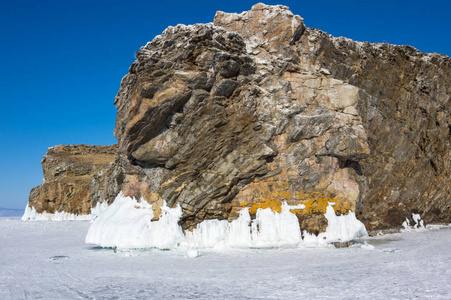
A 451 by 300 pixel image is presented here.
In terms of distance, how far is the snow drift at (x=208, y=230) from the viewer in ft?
55.6

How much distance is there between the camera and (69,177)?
56.7m

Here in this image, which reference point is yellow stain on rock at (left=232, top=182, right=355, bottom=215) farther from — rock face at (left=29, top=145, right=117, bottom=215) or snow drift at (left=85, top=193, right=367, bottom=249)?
rock face at (left=29, top=145, right=117, bottom=215)

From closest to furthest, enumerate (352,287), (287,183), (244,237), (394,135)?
1. (352,287)
2. (244,237)
3. (287,183)
4. (394,135)

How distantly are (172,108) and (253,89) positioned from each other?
4.80 metres

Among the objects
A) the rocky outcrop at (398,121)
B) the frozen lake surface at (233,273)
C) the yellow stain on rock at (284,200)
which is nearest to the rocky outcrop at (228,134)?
the yellow stain on rock at (284,200)

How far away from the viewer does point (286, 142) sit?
19.5 m

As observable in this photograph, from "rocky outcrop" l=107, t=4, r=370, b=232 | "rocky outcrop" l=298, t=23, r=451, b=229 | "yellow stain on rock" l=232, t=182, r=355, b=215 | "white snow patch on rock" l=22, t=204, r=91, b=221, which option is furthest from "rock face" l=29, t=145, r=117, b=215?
"rocky outcrop" l=298, t=23, r=451, b=229

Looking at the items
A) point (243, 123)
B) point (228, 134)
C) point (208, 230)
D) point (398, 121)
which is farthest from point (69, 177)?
point (398, 121)

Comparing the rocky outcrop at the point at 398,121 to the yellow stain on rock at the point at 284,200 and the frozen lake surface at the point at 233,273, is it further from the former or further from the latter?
the frozen lake surface at the point at 233,273

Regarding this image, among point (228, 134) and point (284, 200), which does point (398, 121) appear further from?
point (228, 134)

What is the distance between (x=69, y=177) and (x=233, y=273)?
171 feet

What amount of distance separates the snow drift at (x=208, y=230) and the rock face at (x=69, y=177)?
38.3 m

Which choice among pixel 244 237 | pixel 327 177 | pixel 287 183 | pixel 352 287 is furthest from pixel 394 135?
pixel 352 287

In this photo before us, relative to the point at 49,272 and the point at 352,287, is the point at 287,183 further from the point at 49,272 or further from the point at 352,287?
the point at 49,272
